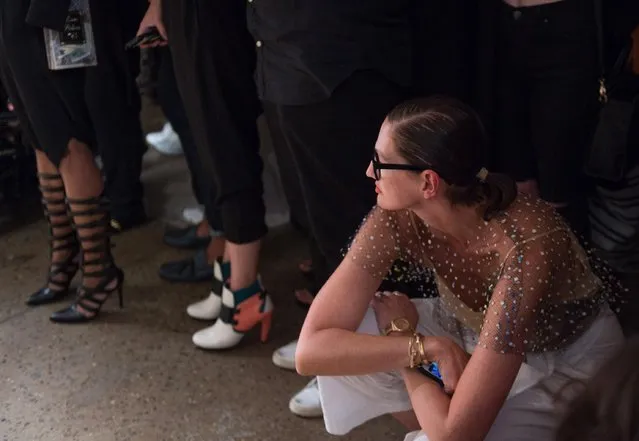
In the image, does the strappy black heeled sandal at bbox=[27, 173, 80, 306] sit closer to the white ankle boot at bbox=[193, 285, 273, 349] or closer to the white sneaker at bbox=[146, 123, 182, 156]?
the white ankle boot at bbox=[193, 285, 273, 349]

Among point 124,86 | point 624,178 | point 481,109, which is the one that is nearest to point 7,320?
point 124,86

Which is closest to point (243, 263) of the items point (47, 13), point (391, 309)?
point (391, 309)

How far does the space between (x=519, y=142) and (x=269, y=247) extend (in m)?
1.04

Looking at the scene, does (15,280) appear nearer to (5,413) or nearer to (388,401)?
(5,413)

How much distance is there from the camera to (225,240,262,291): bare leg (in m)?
1.88

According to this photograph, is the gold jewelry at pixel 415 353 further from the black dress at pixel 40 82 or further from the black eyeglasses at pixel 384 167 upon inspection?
the black dress at pixel 40 82

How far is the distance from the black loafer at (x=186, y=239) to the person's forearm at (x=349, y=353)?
4.02 feet

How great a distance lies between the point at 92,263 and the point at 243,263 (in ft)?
1.51

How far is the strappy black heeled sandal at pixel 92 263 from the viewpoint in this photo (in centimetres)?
204

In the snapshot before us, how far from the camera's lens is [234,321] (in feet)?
6.39

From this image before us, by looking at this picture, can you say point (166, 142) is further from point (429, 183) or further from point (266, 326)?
point (429, 183)

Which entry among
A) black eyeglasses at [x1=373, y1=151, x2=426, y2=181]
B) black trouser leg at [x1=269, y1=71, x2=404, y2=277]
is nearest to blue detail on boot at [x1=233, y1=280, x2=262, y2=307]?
black trouser leg at [x1=269, y1=71, x2=404, y2=277]

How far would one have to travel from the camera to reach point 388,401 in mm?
1414

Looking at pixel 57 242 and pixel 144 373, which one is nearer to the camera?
pixel 144 373
